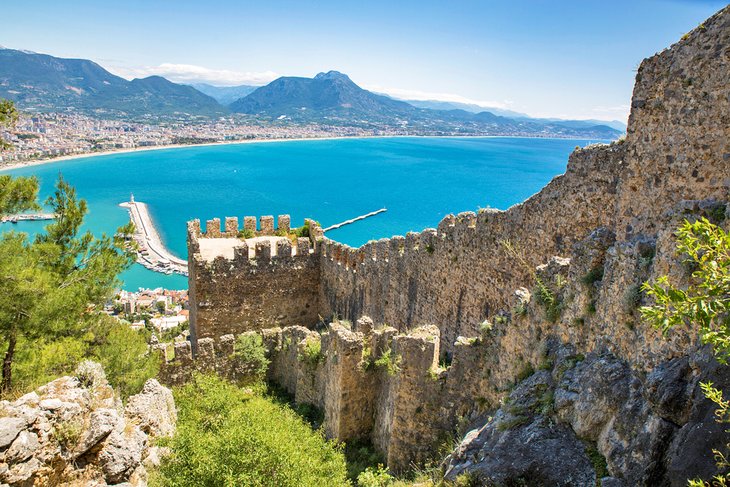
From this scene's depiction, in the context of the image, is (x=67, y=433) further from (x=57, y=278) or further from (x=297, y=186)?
(x=297, y=186)

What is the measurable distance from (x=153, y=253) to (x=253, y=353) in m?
61.8

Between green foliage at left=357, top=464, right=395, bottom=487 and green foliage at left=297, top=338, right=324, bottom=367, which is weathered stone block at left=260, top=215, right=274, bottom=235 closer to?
green foliage at left=297, top=338, right=324, bottom=367

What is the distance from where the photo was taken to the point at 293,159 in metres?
167

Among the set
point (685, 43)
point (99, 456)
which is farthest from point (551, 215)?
point (99, 456)

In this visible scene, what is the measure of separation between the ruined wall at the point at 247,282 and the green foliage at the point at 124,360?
353 centimetres

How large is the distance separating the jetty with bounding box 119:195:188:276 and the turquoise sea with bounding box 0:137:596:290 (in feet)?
3.75

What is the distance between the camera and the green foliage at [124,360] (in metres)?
10.9

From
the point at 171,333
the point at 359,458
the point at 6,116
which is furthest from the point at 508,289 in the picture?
the point at 171,333

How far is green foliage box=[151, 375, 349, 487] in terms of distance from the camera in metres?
7.08

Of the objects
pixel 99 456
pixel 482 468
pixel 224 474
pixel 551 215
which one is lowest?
pixel 224 474

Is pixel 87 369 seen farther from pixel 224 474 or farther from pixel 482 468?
pixel 482 468

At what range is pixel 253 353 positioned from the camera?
13.4 m

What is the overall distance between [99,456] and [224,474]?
63.6 inches

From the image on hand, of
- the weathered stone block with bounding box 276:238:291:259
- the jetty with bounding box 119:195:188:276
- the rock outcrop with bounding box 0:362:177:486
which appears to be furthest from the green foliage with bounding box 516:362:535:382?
the jetty with bounding box 119:195:188:276
